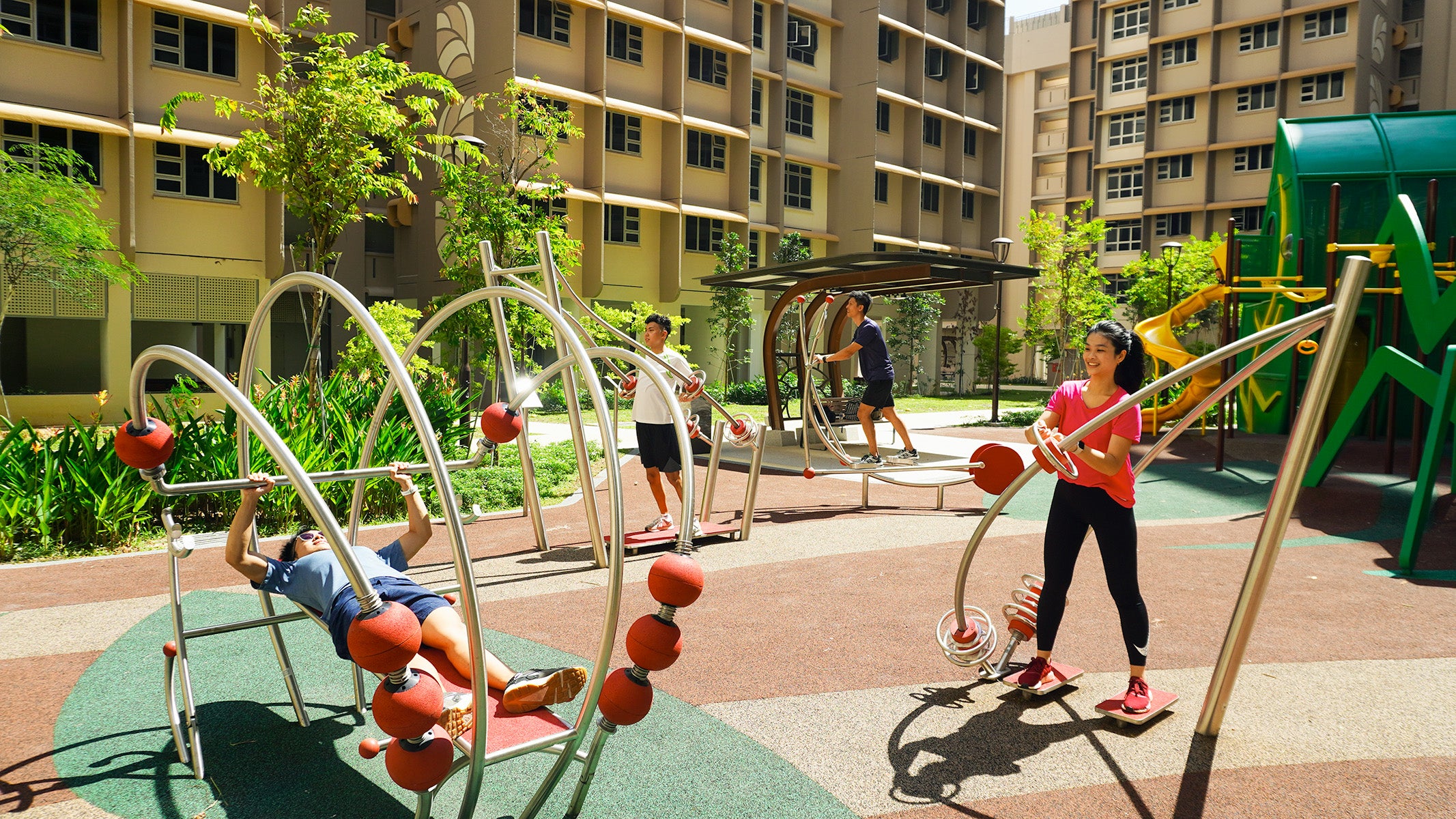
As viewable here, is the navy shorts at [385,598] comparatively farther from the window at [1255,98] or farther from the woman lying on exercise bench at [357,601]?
the window at [1255,98]

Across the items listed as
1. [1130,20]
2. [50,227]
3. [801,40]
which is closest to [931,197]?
[801,40]

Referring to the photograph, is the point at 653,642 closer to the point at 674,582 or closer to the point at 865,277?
the point at 674,582

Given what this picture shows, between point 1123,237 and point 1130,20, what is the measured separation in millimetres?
10207

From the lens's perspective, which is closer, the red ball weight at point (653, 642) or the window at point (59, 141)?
the red ball weight at point (653, 642)

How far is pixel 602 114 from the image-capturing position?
86.6ft

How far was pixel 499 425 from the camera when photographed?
3.68 m

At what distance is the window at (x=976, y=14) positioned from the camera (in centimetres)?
4047

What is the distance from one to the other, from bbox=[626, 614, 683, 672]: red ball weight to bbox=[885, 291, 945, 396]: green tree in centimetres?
3041

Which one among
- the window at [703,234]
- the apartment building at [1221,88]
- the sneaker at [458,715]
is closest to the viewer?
the sneaker at [458,715]

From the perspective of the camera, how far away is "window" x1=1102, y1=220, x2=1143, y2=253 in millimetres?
44469

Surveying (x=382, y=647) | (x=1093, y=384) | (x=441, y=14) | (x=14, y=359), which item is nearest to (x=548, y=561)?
(x=1093, y=384)

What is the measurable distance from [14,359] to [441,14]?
1392 cm

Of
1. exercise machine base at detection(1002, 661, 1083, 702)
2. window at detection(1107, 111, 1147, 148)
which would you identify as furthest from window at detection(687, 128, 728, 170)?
exercise machine base at detection(1002, 661, 1083, 702)

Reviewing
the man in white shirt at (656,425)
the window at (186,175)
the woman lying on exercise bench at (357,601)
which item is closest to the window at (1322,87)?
the window at (186,175)
